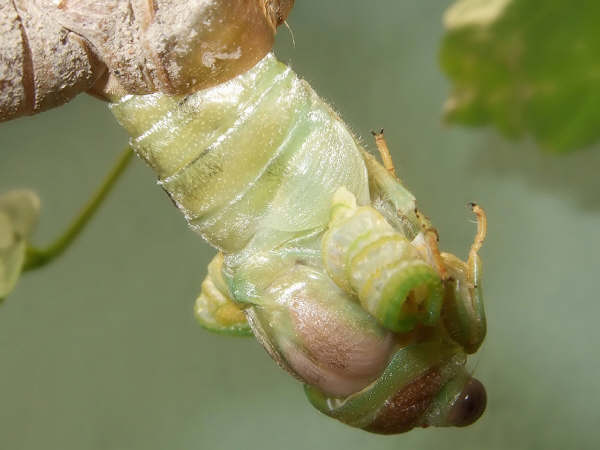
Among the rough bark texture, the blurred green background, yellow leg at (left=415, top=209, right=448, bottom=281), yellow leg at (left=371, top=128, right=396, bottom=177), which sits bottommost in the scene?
the blurred green background

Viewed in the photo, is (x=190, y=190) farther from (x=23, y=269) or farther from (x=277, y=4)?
(x=23, y=269)

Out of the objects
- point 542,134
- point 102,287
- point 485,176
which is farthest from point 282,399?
point 542,134

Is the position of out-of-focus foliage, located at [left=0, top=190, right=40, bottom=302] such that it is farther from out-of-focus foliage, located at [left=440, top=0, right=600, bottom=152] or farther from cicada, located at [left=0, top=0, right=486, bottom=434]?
out-of-focus foliage, located at [left=440, top=0, right=600, bottom=152]

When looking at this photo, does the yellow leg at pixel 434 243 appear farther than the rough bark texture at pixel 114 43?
Yes

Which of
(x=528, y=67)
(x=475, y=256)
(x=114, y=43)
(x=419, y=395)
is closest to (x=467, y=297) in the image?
(x=475, y=256)

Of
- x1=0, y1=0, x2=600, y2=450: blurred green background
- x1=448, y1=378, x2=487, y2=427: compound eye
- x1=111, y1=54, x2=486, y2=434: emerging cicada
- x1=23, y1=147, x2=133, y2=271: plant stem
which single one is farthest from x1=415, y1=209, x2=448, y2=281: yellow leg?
x1=0, y1=0, x2=600, y2=450: blurred green background

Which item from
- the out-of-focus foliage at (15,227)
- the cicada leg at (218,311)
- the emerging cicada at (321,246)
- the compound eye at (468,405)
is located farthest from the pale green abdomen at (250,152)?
the out-of-focus foliage at (15,227)

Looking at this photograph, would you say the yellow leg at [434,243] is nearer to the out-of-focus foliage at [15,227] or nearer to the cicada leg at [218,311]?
the cicada leg at [218,311]
